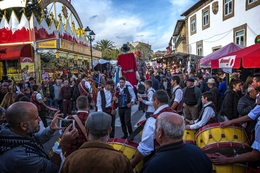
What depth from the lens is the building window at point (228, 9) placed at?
16.4 metres

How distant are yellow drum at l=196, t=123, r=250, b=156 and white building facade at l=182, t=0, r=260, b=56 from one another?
527 inches

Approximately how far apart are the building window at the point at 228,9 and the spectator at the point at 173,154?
17260 millimetres

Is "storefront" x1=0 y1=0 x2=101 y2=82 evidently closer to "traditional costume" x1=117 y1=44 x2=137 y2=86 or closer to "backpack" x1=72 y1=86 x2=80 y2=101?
"backpack" x1=72 y1=86 x2=80 y2=101

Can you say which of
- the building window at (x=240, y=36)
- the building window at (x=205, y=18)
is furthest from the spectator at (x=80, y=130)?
the building window at (x=205, y=18)

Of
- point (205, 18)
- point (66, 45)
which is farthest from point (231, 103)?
point (205, 18)

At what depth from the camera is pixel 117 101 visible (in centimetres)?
611

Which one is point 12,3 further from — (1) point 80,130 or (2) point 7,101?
(1) point 80,130

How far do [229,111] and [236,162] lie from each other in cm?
252

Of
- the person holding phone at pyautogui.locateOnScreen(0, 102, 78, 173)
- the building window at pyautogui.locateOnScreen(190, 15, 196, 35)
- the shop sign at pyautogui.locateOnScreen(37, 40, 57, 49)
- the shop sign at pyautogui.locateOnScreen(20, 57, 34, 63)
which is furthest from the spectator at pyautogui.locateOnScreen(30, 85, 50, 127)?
the building window at pyautogui.locateOnScreen(190, 15, 196, 35)

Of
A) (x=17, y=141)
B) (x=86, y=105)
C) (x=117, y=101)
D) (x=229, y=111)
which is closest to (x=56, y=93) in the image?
(x=117, y=101)

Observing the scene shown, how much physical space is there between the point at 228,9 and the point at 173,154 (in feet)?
60.2

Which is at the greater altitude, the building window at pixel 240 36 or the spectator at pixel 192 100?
the building window at pixel 240 36

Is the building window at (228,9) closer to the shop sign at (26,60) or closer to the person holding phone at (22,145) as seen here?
the shop sign at (26,60)

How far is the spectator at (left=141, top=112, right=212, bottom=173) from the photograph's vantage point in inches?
67.8
